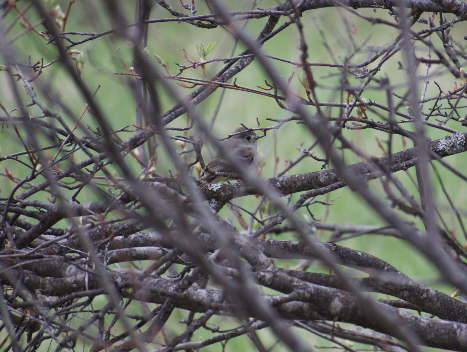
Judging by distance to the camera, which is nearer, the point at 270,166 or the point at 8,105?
the point at 8,105

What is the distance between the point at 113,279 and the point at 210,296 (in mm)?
470

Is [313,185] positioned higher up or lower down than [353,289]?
higher up

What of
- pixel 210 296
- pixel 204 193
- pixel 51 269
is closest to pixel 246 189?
pixel 204 193

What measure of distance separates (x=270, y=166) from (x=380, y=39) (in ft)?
8.69

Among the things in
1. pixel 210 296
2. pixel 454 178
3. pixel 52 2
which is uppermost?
pixel 454 178

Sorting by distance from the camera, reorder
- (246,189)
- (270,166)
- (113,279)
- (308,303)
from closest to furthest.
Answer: (308,303) → (113,279) → (246,189) → (270,166)

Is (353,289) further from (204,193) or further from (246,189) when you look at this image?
(204,193)

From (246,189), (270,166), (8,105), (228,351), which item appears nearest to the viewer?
(246,189)

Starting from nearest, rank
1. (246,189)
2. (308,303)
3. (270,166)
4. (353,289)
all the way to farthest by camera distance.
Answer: (353,289), (308,303), (246,189), (270,166)

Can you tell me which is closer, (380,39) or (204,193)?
(204,193)

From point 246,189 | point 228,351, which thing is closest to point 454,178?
point 228,351

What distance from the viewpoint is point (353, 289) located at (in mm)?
899

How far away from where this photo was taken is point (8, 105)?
5094 mm

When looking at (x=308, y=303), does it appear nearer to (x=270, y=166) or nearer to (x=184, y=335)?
(x=184, y=335)
